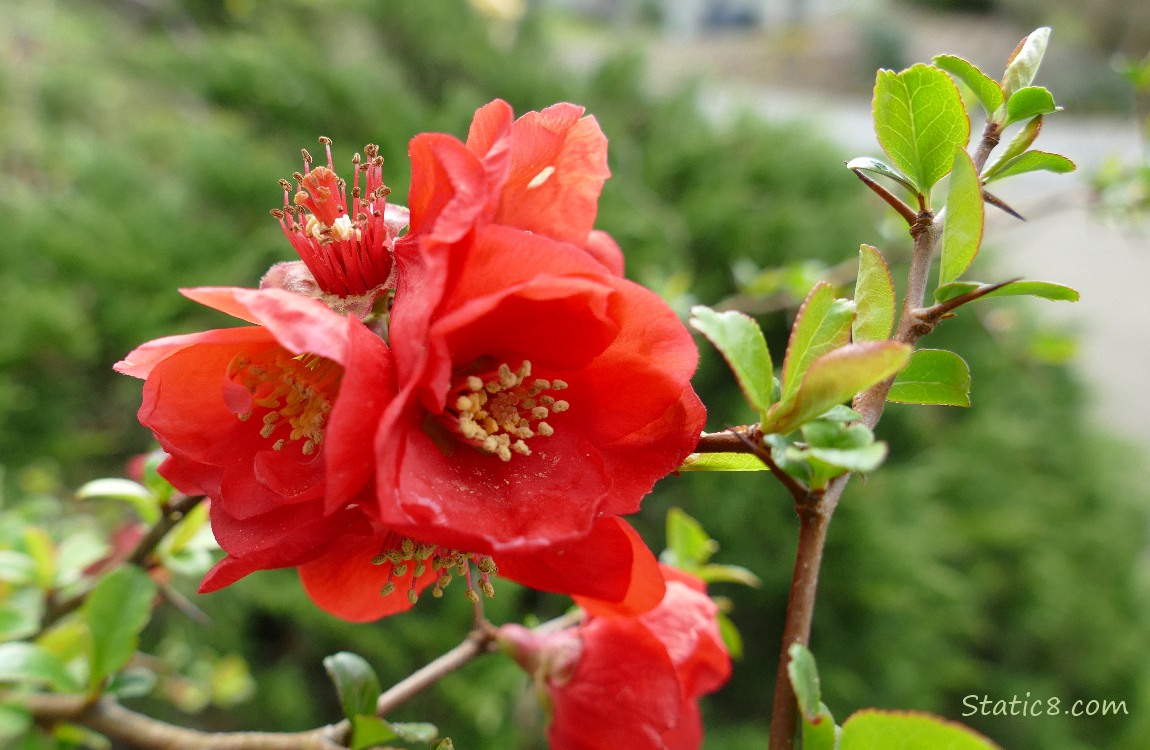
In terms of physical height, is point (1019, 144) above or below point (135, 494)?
above

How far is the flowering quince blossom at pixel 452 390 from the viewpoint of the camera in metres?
0.22

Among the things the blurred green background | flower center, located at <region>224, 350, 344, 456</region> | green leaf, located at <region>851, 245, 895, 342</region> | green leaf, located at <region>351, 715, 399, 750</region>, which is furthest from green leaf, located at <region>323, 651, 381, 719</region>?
the blurred green background

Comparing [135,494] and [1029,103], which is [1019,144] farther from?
[135,494]

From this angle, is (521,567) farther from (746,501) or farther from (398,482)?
(746,501)

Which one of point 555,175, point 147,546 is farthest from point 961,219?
point 147,546

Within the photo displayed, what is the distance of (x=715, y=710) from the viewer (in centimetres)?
150

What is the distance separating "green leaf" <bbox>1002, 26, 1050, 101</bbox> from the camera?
0.28 meters

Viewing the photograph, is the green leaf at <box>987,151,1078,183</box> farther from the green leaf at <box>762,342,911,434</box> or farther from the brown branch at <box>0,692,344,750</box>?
the brown branch at <box>0,692,344,750</box>

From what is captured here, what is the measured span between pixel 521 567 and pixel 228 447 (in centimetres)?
11

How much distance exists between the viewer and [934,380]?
0.89 feet

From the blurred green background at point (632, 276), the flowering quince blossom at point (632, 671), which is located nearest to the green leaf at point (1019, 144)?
the flowering quince blossom at point (632, 671)

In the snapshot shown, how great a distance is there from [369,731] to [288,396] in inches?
5.7

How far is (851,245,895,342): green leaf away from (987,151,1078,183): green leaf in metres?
0.06

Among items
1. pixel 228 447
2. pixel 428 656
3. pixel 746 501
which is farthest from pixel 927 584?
pixel 228 447
